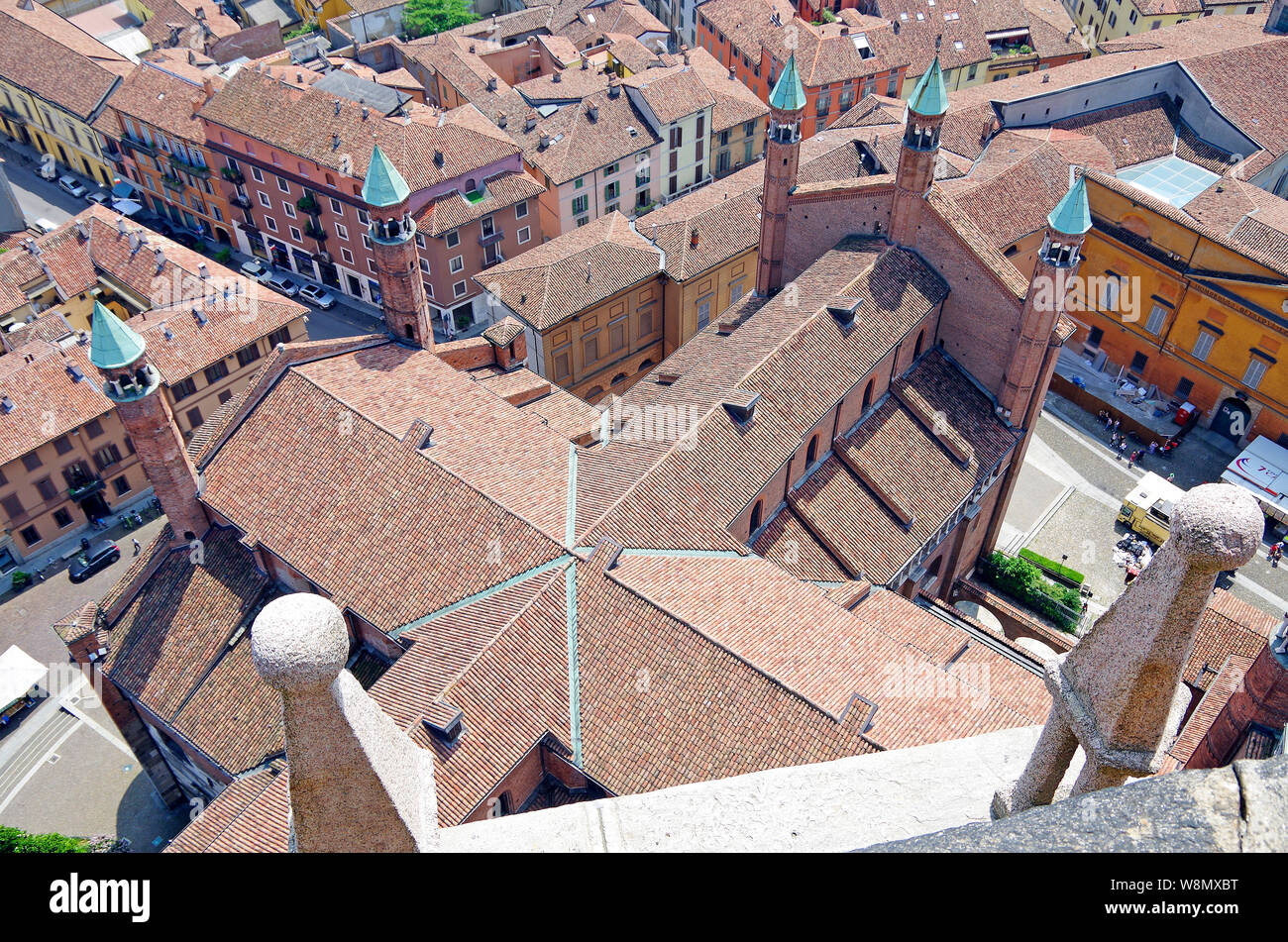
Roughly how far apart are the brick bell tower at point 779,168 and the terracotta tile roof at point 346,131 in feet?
87.3

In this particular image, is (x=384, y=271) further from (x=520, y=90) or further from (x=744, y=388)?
(x=520, y=90)

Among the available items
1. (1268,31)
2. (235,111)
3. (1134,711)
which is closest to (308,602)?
(1134,711)

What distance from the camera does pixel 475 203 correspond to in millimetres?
69500

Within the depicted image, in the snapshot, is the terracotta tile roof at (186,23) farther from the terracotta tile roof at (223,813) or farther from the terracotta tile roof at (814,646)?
the terracotta tile roof at (814,646)

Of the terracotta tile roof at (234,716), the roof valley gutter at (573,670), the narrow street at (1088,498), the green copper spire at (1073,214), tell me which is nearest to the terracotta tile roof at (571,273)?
the green copper spire at (1073,214)

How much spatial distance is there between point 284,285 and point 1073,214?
58571 mm

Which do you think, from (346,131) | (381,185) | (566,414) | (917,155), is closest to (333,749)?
(381,185)

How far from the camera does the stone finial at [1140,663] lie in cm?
1084

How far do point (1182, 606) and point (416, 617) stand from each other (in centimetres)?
2696

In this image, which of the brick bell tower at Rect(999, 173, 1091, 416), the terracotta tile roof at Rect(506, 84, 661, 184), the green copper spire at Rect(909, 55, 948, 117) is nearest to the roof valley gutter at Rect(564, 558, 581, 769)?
the brick bell tower at Rect(999, 173, 1091, 416)

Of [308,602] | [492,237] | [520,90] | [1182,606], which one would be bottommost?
[492,237]

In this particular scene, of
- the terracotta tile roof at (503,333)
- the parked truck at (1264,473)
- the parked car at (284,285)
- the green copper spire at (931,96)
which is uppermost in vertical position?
the green copper spire at (931,96)

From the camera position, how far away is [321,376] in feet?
130

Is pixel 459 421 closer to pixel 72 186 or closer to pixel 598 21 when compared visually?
pixel 72 186
